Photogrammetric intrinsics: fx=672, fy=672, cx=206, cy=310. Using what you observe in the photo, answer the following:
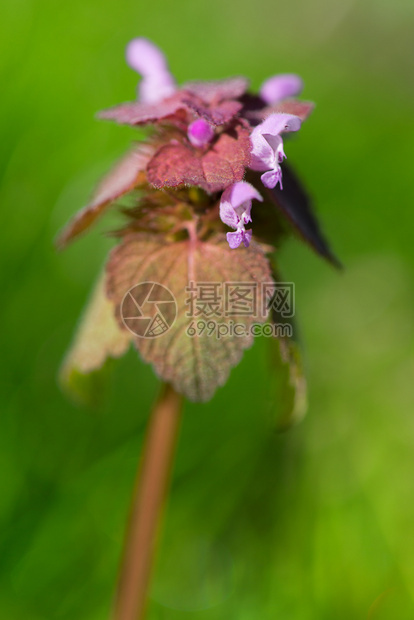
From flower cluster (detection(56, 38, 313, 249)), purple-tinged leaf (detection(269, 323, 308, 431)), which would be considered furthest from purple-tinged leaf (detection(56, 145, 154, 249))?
purple-tinged leaf (detection(269, 323, 308, 431))

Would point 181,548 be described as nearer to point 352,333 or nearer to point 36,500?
point 36,500

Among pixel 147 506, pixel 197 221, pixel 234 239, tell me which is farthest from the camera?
pixel 147 506

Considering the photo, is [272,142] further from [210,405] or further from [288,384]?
[210,405]

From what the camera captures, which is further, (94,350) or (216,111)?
(94,350)

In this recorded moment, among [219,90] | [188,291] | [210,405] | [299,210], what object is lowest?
[210,405]

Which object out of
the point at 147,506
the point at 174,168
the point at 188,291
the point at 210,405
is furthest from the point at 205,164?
the point at 210,405

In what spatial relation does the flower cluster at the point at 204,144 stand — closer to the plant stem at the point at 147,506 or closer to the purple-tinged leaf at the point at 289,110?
the purple-tinged leaf at the point at 289,110

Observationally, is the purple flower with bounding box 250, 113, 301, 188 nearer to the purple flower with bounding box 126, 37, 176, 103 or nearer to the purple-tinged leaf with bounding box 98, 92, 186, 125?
the purple-tinged leaf with bounding box 98, 92, 186, 125
